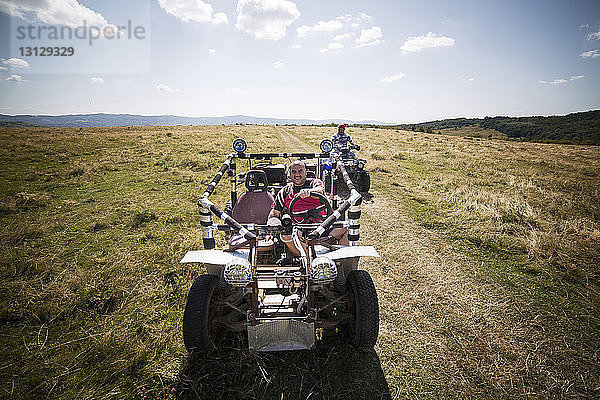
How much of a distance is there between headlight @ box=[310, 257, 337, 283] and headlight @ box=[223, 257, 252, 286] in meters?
0.72

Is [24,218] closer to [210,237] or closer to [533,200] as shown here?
[210,237]

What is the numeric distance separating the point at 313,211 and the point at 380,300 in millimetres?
1879

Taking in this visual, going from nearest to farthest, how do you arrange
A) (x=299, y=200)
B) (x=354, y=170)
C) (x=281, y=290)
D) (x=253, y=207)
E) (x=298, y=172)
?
(x=281, y=290) < (x=299, y=200) < (x=298, y=172) < (x=253, y=207) < (x=354, y=170)

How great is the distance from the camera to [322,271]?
3232 mm

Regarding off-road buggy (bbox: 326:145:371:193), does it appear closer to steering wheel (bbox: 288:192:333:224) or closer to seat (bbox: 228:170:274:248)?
seat (bbox: 228:170:274:248)

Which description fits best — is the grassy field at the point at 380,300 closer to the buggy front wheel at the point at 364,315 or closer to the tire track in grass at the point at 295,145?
the buggy front wheel at the point at 364,315

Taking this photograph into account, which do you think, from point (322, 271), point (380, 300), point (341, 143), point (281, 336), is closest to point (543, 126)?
point (341, 143)

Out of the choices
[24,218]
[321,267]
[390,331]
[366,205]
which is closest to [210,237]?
[321,267]

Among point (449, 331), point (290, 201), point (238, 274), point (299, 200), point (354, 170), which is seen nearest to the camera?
point (238, 274)

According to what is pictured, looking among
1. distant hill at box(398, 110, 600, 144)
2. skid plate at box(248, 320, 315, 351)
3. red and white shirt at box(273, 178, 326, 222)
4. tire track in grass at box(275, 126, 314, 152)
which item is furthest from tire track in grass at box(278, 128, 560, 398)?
distant hill at box(398, 110, 600, 144)

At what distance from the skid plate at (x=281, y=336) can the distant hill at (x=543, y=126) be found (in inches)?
2249

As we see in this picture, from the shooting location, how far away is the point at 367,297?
3357mm

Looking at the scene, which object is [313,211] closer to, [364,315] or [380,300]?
[364,315]

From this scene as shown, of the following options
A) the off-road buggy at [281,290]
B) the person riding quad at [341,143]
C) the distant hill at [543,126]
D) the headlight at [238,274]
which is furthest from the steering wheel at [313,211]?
the distant hill at [543,126]
